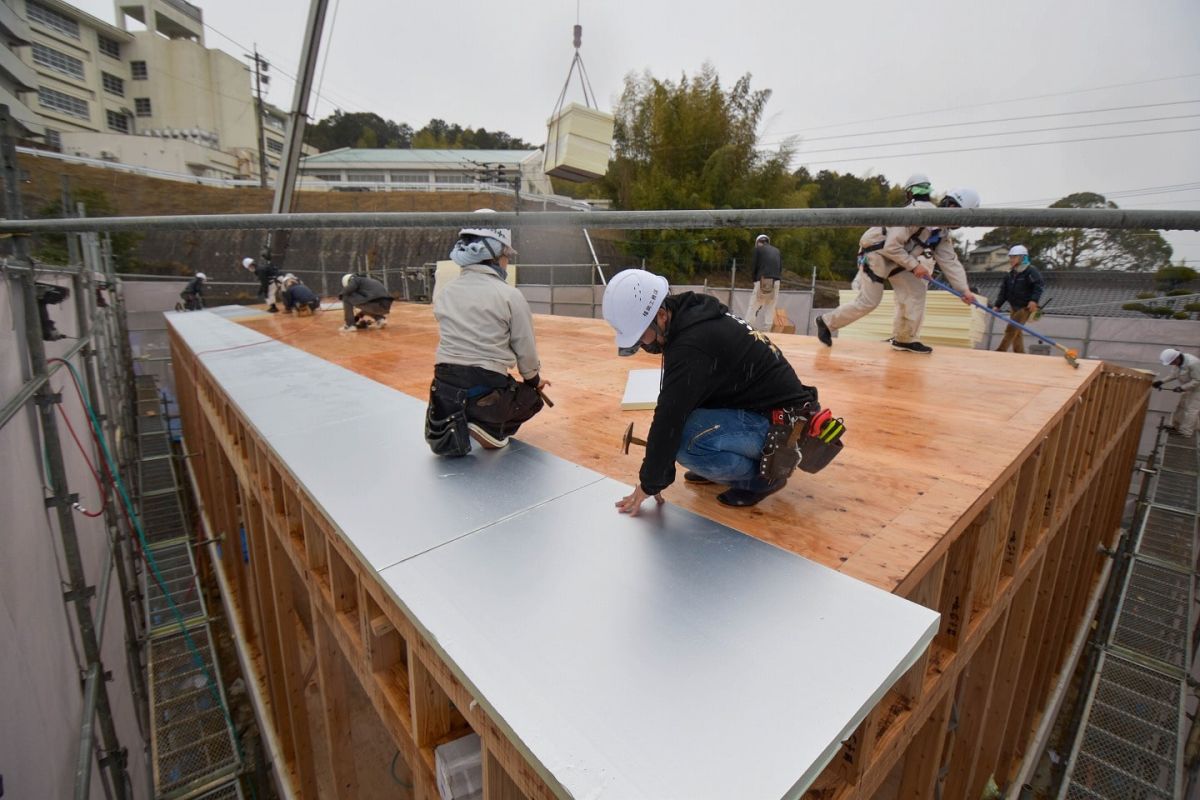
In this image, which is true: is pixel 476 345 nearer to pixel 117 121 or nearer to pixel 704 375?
pixel 704 375

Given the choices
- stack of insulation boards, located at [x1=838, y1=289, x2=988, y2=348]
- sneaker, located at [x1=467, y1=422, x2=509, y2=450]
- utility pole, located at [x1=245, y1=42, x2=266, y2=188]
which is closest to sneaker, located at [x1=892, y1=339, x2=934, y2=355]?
stack of insulation boards, located at [x1=838, y1=289, x2=988, y2=348]

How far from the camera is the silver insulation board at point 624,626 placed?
3.59 feet

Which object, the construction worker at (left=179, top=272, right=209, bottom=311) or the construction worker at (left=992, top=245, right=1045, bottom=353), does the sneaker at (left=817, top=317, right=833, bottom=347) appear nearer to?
the construction worker at (left=992, top=245, right=1045, bottom=353)

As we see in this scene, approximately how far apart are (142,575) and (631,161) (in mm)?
19150

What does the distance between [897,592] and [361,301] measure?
24.3 ft

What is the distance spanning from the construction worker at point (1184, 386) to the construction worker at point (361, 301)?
12.4m

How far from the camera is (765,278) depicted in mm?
7965

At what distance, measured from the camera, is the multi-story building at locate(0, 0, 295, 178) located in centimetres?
510

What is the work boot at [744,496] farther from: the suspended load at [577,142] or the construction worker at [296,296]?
the construction worker at [296,296]

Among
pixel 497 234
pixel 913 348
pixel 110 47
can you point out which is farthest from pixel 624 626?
pixel 110 47

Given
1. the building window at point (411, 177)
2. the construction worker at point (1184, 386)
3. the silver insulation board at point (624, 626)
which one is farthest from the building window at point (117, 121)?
the building window at point (411, 177)

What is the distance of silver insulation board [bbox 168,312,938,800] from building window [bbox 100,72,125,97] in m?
9.25

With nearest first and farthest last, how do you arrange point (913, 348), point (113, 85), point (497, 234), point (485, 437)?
point (497, 234), point (485, 437), point (913, 348), point (113, 85)

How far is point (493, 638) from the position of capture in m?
1.43
